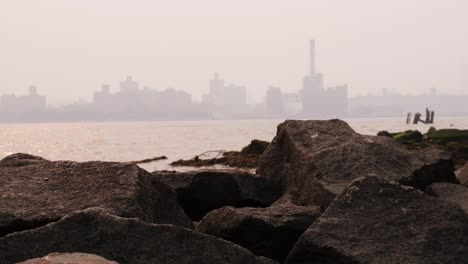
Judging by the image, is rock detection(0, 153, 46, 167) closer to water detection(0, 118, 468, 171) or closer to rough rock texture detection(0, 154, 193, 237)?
rough rock texture detection(0, 154, 193, 237)

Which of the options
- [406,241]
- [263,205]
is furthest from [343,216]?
[263,205]

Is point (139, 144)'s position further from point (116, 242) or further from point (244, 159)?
point (116, 242)

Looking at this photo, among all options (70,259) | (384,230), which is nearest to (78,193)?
(70,259)

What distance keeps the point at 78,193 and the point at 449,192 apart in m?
4.17

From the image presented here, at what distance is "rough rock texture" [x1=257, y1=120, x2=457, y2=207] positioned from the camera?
723 centimetres

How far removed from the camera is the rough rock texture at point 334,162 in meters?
7.23

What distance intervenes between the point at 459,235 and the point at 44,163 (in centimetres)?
430

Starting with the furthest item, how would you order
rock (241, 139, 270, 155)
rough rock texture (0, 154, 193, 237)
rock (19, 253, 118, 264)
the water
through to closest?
the water, rock (241, 139, 270, 155), rough rock texture (0, 154, 193, 237), rock (19, 253, 118, 264)

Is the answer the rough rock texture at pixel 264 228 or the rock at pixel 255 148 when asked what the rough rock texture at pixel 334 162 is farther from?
the rock at pixel 255 148

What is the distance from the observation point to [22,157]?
321 inches

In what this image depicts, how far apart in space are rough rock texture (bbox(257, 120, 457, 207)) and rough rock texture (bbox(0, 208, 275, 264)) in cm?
254

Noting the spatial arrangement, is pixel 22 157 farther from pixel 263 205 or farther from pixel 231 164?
pixel 231 164

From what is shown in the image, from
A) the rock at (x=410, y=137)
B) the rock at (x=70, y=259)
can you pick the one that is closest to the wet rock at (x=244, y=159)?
the rock at (x=410, y=137)

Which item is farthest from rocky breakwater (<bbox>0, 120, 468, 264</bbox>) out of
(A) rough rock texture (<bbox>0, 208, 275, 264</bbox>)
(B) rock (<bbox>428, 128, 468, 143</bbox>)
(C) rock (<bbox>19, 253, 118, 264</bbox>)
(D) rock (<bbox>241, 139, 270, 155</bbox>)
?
(D) rock (<bbox>241, 139, 270, 155</bbox>)
